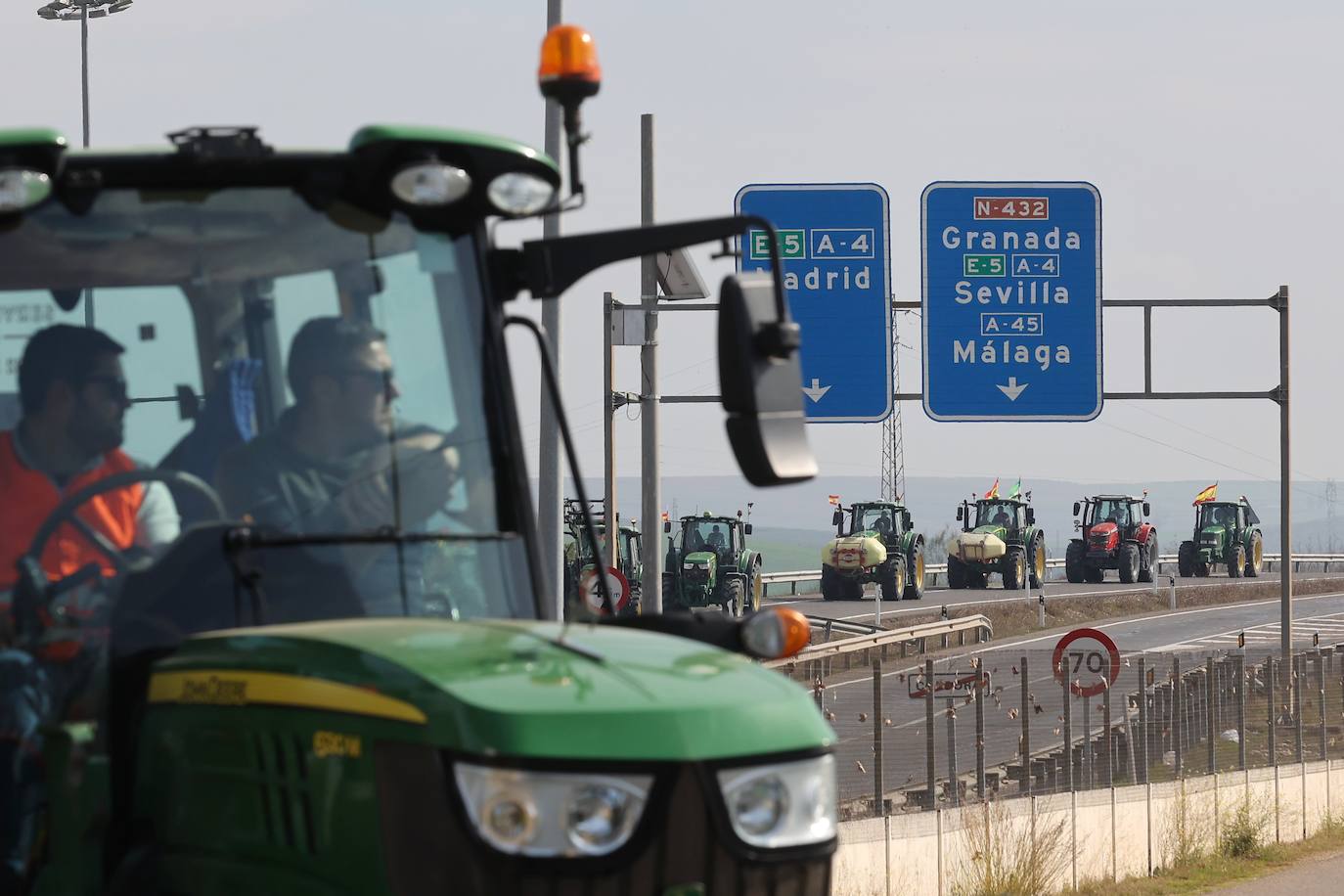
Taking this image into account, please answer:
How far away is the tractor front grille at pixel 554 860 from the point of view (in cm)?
401

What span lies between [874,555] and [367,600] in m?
55.2

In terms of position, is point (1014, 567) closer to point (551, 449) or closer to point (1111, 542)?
point (1111, 542)

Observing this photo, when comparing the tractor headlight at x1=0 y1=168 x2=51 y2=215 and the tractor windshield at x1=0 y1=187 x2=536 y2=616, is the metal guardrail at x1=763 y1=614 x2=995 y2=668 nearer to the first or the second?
the tractor windshield at x1=0 y1=187 x2=536 y2=616

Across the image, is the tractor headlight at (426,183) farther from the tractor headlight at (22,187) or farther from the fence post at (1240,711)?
the fence post at (1240,711)

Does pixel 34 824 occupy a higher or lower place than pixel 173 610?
lower

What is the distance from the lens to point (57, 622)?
190 inches

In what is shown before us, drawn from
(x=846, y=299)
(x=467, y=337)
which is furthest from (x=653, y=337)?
(x=467, y=337)

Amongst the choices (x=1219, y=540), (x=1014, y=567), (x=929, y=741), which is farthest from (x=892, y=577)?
(x=929, y=741)

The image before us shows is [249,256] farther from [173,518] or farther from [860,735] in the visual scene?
[860,735]

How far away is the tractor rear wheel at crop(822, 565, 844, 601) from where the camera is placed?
61.1 m

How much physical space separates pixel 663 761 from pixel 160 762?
1.17 m

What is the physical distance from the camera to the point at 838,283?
23.5m

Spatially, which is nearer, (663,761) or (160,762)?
(663,761)

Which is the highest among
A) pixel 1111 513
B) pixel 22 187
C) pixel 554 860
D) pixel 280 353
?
pixel 22 187
